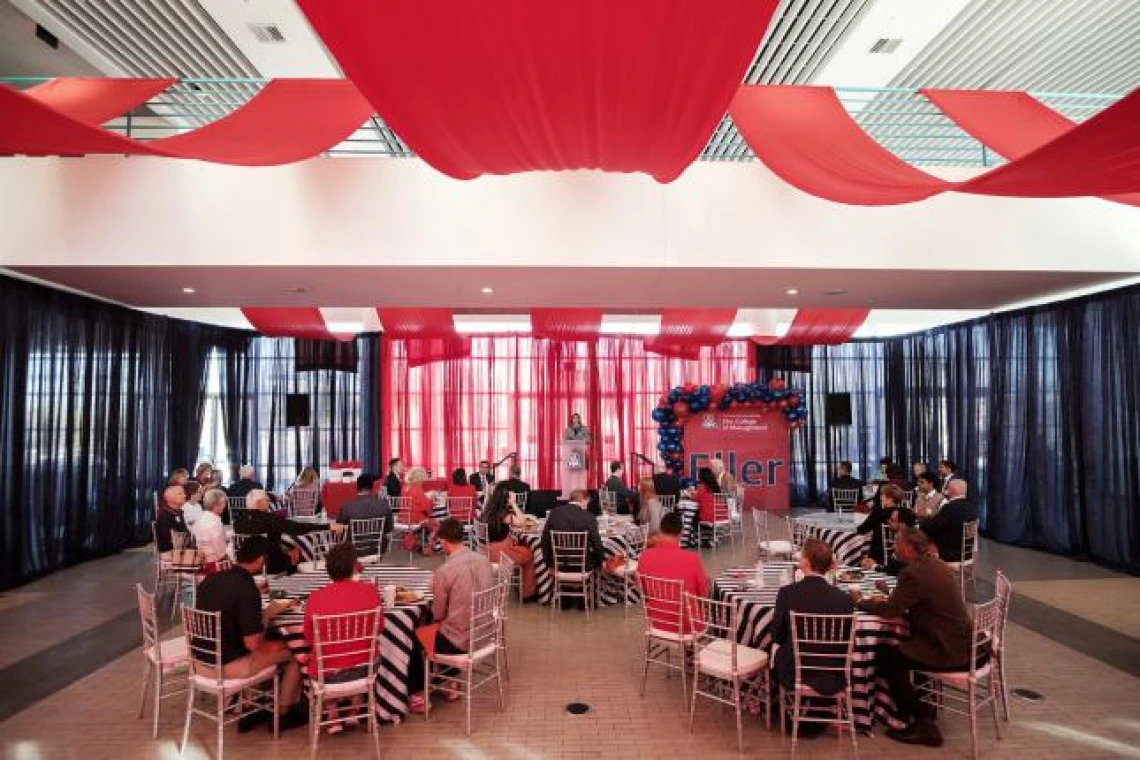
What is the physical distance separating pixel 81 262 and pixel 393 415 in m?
8.50

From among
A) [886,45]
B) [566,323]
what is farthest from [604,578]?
[886,45]

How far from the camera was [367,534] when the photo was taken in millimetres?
7672

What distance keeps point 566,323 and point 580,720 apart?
820 cm

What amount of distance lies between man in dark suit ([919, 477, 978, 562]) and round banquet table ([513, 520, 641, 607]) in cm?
316

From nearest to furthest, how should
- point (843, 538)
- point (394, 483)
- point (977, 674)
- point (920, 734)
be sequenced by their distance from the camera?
point (977, 674)
point (920, 734)
point (843, 538)
point (394, 483)

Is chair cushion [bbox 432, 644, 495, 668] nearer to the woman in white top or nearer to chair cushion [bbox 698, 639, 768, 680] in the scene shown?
chair cushion [bbox 698, 639, 768, 680]

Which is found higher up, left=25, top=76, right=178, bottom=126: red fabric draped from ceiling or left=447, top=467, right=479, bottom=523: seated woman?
left=25, top=76, right=178, bottom=126: red fabric draped from ceiling

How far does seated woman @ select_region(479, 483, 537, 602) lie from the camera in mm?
7215

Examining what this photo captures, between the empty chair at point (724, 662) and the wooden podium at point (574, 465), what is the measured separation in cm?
912

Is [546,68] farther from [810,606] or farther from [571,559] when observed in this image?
[571,559]

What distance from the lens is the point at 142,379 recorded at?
34.7 ft

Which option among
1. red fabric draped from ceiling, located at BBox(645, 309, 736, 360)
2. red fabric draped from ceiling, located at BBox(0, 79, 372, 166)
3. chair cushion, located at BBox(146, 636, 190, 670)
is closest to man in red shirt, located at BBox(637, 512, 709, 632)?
chair cushion, located at BBox(146, 636, 190, 670)

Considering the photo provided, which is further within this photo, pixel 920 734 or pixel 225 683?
pixel 920 734

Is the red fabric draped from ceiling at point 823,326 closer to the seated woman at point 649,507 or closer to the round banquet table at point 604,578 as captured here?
the seated woman at point 649,507
